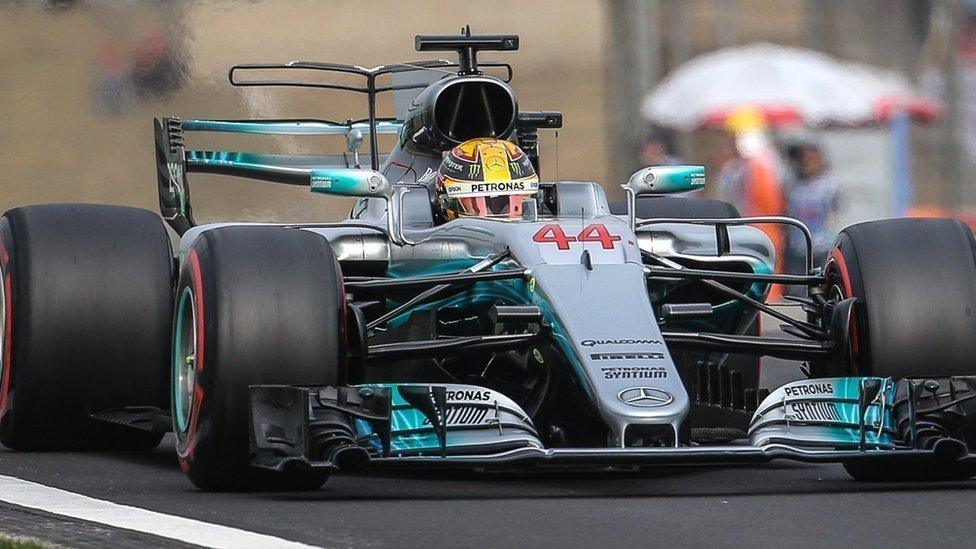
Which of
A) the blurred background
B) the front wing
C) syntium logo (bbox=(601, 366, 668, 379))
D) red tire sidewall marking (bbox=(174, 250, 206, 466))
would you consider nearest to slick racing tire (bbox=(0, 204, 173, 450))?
red tire sidewall marking (bbox=(174, 250, 206, 466))

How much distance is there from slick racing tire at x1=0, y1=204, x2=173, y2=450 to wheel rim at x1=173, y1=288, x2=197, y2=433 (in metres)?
1.05

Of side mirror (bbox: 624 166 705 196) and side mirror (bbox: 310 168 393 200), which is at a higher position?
side mirror (bbox: 310 168 393 200)

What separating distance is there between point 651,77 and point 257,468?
1411 centimetres

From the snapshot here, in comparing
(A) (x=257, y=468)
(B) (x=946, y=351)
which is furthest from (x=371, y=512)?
(B) (x=946, y=351)

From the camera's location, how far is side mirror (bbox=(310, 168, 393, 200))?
27.4 feet

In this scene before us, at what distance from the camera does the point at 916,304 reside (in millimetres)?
7824

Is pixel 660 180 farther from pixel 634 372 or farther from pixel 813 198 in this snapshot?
pixel 813 198

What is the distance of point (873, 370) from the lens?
7.82 m

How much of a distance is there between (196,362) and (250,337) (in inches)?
9.0

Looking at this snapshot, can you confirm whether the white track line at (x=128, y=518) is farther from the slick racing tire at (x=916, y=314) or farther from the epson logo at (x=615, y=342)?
the slick racing tire at (x=916, y=314)

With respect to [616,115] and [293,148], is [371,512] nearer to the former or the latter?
[293,148]

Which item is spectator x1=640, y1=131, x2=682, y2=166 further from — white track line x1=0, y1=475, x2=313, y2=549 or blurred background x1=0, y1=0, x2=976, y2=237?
white track line x1=0, y1=475, x2=313, y2=549

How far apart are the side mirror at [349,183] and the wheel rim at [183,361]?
85 centimetres

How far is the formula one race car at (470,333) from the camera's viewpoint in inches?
279
